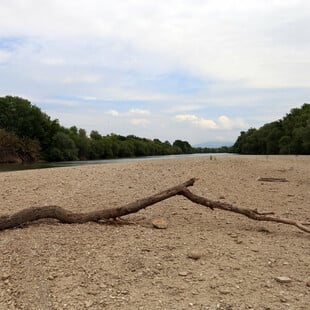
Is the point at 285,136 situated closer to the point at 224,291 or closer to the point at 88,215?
the point at 88,215

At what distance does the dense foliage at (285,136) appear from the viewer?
58509mm

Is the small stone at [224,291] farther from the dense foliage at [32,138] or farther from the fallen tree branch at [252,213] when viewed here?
the dense foliage at [32,138]

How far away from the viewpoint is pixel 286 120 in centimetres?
7506

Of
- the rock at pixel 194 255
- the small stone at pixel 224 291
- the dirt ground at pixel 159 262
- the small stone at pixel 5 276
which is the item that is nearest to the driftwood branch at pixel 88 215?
the dirt ground at pixel 159 262

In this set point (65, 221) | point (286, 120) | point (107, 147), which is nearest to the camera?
point (65, 221)

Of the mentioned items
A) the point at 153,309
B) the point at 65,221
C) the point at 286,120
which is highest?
the point at 286,120

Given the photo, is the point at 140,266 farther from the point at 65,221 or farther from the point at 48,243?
the point at 65,221

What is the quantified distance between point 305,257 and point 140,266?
7.24ft

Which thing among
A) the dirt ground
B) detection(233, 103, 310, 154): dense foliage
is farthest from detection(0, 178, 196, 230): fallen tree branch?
detection(233, 103, 310, 154): dense foliage

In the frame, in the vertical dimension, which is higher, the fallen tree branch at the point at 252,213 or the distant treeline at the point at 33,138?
the distant treeline at the point at 33,138

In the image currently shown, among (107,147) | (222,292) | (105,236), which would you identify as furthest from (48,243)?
(107,147)

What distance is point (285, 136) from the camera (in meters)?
68.3

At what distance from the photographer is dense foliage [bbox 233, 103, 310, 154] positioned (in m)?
58.5

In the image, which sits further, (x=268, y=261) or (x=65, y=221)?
(x=65, y=221)
